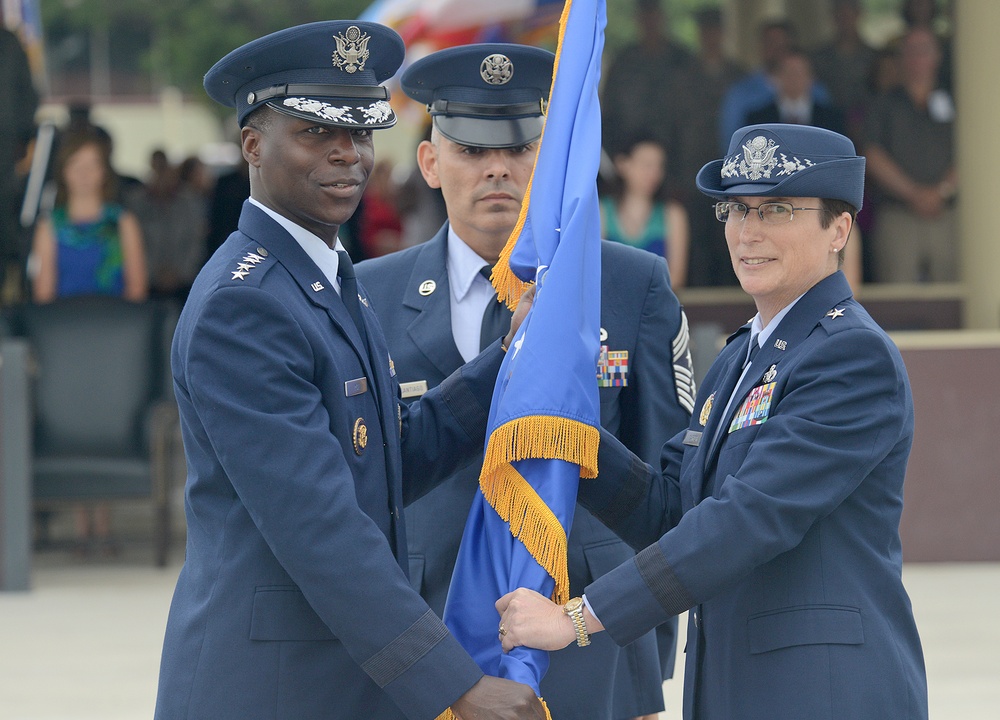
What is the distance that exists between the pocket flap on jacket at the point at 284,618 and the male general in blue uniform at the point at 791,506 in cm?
43

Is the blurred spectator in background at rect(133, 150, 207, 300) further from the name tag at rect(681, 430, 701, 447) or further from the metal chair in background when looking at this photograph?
the name tag at rect(681, 430, 701, 447)

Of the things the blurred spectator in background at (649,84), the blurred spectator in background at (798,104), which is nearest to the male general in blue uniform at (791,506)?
the blurred spectator in background at (798,104)

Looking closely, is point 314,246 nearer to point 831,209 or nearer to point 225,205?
point 831,209

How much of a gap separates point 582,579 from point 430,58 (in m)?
1.26

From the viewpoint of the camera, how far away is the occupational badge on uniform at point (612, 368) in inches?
130

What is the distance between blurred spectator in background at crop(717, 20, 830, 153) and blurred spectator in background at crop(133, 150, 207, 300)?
11.8 ft

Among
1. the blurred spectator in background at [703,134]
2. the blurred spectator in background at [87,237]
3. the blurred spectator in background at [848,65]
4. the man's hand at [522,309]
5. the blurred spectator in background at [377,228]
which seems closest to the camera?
the man's hand at [522,309]

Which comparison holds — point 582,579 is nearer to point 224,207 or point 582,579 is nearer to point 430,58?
point 430,58

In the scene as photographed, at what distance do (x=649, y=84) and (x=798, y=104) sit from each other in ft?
3.57

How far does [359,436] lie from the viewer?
2.70 meters

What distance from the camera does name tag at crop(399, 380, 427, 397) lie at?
3.31m

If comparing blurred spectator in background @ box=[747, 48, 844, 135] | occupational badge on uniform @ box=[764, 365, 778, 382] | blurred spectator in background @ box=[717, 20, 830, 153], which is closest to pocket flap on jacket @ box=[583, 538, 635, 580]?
occupational badge on uniform @ box=[764, 365, 778, 382]

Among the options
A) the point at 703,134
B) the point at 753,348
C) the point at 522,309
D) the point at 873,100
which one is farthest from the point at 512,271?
the point at 703,134

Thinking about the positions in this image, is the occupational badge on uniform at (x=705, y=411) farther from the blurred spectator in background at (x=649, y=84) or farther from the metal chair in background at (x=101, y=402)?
the blurred spectator in background at (x=649, y=84)
